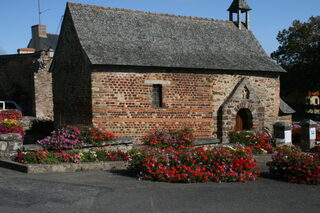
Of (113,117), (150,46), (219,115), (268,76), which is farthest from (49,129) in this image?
(268,76)

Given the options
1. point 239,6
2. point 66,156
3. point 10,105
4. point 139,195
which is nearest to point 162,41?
point 239,6

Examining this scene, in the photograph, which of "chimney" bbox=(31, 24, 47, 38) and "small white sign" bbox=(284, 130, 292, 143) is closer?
"small white sign" bbox=(284, 130, 292, 143)

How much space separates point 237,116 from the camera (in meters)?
19.0

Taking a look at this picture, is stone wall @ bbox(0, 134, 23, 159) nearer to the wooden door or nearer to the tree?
the wooden door

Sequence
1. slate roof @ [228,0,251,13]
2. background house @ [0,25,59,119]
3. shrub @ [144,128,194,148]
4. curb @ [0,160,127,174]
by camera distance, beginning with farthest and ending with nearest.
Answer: background house @ [0,25,59,119]
slate roof @ [228,0,251,13]
shrub @ [144,128,194,148]
curb @ [0,160,127,174]

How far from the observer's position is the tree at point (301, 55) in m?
36.2

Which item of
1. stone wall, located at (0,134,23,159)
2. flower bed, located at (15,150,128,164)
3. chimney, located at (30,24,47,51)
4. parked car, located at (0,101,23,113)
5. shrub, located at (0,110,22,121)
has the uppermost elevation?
chimney, located at (30,24,47,51)

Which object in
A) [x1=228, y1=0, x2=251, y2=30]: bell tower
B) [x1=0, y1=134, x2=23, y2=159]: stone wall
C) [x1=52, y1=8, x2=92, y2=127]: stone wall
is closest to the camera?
[x1=0, y1=134, x2=23, y2=159]: stone wall

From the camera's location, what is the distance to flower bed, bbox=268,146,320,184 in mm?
8883

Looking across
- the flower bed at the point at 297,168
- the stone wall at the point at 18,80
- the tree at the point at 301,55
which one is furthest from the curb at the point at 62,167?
the tree at the point at 301,55

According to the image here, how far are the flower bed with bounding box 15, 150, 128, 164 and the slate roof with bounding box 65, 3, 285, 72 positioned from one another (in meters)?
5.14

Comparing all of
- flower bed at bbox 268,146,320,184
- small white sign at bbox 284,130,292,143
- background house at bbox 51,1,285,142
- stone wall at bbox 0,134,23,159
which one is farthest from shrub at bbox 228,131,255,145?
stone wall at bbox 0,134,23,159

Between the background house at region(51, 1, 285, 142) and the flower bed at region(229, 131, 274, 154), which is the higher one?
the background house at region(51, 1, 285, 142)

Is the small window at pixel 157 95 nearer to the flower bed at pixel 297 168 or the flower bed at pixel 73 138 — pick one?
the flower bed at pixel 73 138
